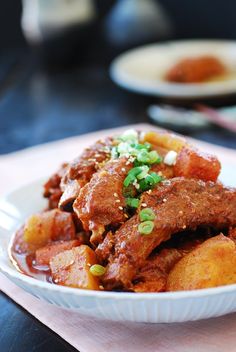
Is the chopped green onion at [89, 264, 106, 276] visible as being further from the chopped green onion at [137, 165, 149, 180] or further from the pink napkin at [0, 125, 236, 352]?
the chopped green onion at [137, 165, 149, 180]

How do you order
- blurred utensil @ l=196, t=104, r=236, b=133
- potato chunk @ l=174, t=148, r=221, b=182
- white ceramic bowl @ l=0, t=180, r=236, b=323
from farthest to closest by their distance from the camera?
blurred utensil @ l=196, t=104, r=236, b=133
potato chunk @ l=174, t=148, r=221, b=182
white ceramic bowl @ l=0, t=180, r=236, b=323

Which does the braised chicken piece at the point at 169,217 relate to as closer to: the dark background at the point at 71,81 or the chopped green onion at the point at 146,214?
the chopped green onion at the point at 146,214

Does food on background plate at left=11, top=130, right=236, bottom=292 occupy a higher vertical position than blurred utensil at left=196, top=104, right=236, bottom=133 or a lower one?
higher

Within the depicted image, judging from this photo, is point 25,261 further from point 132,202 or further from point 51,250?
point 132,202

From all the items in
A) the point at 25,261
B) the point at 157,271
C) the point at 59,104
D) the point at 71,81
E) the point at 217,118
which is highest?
the point at 157,271

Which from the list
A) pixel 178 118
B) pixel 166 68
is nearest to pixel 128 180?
pixel 178 118

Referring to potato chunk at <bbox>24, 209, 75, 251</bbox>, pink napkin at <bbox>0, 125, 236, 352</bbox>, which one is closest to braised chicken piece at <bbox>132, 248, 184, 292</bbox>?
pink napkin at <bbox>0, 125, 236, 352</bbox>
